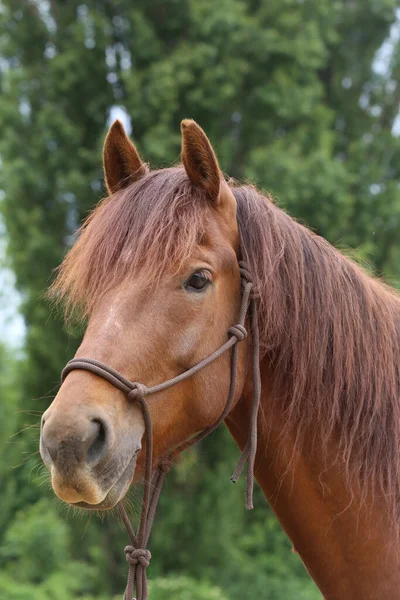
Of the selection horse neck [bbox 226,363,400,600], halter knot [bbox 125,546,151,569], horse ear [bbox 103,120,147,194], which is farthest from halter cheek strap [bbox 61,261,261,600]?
horse ear [bbox 103,120,147,194]

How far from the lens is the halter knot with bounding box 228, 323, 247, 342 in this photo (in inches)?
81.6

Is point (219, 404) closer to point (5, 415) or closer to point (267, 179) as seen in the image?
point (267, 179)

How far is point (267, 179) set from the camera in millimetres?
6977

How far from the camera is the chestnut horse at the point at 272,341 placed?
198 centimetres

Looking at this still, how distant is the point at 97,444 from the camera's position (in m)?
1.75

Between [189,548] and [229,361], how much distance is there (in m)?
5.50

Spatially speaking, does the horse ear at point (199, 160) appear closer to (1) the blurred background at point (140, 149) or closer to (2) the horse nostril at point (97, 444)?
(2) the horse nostril at point (97, 444)

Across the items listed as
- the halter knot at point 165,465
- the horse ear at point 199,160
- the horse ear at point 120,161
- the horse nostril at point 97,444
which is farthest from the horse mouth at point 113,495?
the horse ear at point 120,161

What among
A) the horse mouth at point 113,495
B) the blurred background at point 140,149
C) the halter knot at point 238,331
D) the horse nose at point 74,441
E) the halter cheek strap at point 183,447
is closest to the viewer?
the horse nose at point 74,441

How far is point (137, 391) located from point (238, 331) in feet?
1.33

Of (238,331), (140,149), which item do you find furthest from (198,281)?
(140,149)

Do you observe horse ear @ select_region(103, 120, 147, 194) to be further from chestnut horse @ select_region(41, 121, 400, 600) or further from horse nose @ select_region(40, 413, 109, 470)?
horse nose @ select_region(40, 413, 109, 470)

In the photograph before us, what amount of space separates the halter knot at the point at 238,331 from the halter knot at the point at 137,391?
0.36 m

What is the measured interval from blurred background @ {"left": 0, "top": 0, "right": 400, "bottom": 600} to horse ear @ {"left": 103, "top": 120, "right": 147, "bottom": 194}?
4116mm
